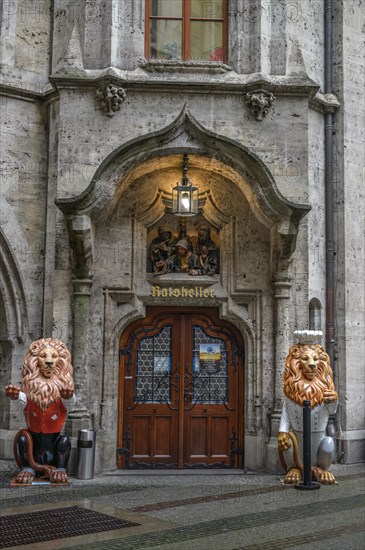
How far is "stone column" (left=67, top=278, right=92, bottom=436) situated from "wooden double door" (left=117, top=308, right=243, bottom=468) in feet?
2.35

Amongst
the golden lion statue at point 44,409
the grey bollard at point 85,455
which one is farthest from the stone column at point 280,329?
the golden lion statue at point 44,409

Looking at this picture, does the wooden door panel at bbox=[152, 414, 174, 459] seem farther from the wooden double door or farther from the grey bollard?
the grey bollard

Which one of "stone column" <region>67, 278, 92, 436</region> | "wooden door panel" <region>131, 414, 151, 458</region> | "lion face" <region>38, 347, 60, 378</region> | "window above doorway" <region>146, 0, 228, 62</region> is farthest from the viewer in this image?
"window above doorway" <region>146, 0, 228, 62</region>

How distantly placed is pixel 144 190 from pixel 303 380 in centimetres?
369

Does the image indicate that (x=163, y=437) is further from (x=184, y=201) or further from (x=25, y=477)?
(x=184, y=201)

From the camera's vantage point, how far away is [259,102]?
10656 millimetres

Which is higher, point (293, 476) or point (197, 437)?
point (197, 437)

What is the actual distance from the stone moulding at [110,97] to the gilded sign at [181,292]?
2655mm

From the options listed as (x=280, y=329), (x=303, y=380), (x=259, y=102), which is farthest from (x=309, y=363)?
(x=259, y=102)

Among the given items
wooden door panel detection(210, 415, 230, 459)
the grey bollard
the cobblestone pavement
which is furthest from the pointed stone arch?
the cobblestone pavement

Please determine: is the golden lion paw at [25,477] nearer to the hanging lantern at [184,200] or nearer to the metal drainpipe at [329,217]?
the hanging lantern at [184,200]

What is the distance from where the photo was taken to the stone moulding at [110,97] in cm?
1046

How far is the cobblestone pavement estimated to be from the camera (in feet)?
21.8

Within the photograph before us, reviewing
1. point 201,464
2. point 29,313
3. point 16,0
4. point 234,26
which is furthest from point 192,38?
point 201,464
